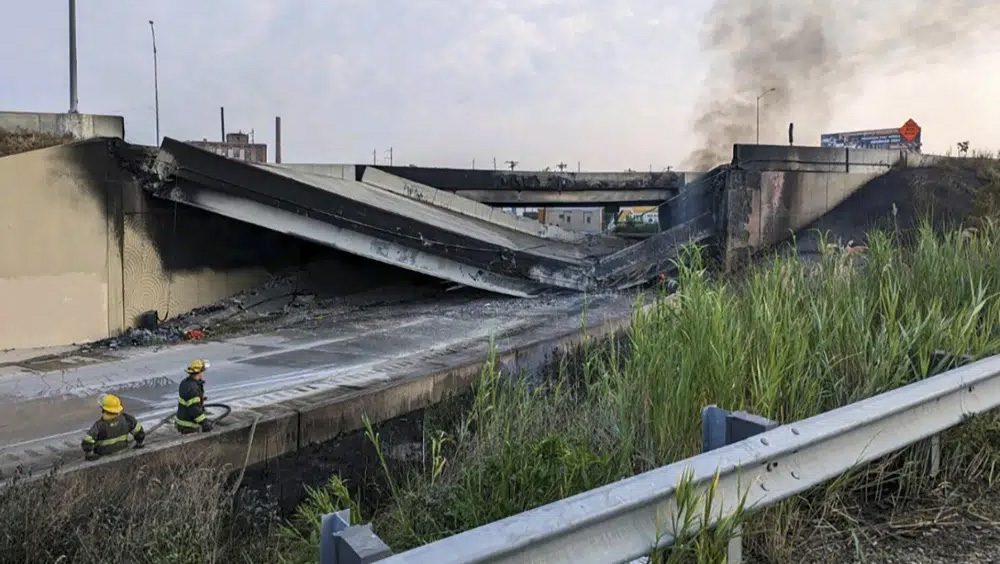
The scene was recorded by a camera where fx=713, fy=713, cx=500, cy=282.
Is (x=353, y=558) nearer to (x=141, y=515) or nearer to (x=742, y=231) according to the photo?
(x=141, y=515)

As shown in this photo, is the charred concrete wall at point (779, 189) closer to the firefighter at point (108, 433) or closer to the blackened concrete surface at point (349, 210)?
the blackened concrete surface at point (349, 210)

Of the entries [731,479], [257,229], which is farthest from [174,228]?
[731,479]

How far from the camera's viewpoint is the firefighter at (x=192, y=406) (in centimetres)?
582

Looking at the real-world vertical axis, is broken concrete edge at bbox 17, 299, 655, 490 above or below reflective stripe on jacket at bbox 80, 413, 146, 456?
below

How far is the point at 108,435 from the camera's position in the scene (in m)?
5.29

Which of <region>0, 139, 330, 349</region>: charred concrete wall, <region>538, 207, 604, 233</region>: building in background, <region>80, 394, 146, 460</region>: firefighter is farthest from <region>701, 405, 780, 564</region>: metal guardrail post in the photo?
<region>538, 207, 604, 233</region>: building in background

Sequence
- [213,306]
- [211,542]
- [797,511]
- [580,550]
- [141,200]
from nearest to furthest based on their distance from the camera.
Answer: [580,550], [797,511], [211,542], [141,200], [213,306]

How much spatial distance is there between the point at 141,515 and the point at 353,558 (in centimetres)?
293

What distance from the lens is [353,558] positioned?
1.74 m

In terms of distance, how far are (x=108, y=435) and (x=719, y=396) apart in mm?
4458

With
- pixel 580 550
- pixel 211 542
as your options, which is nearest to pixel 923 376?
pixel 580 550

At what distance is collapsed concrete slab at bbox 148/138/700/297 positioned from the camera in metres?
11.6

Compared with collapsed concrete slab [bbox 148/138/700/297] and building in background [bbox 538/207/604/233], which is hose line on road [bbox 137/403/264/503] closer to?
collapsed concrete slab [bbox 148/138/700/297]

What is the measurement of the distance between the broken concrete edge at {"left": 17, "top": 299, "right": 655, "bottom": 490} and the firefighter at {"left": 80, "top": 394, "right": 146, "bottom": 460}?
10cm
